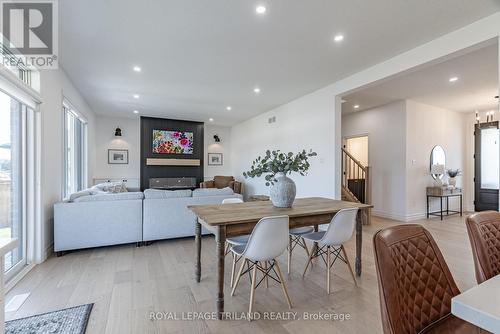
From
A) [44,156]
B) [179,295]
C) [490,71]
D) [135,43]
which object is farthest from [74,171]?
[490,71]

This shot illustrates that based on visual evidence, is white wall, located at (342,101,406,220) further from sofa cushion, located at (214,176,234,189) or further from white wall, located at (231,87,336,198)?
sofa cushion, located at (214,176,234,189)

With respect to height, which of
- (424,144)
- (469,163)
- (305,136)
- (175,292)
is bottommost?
(175,292)

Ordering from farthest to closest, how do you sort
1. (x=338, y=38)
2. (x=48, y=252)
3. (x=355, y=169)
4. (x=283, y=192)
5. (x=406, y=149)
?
(x=355, y=169)
(x=406, y=149)
(x=48, y=252)
(x=338, y=38)
(x=283, y=192)

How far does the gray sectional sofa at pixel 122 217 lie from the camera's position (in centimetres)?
326

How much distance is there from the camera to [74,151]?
5.33 metres

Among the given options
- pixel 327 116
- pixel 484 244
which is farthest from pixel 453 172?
pixel 484 244

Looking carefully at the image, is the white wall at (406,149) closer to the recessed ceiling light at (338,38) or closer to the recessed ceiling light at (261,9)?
the recessed ceiling light at (338,38)

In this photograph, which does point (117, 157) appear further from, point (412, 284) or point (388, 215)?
point (412, 284)

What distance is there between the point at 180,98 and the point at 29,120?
9.74 ft

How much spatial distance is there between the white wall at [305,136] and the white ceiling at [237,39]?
496 mm

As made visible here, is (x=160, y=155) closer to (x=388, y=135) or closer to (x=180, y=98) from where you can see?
(x=180, y=98)

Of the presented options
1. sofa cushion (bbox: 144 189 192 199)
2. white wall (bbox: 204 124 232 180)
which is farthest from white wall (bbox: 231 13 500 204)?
sofa cushion (bbox: 144 189 192 199)

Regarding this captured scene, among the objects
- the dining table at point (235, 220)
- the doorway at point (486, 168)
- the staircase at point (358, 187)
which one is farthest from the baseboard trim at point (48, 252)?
the doorway at point (486, 168)

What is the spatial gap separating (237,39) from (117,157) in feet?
20.5
